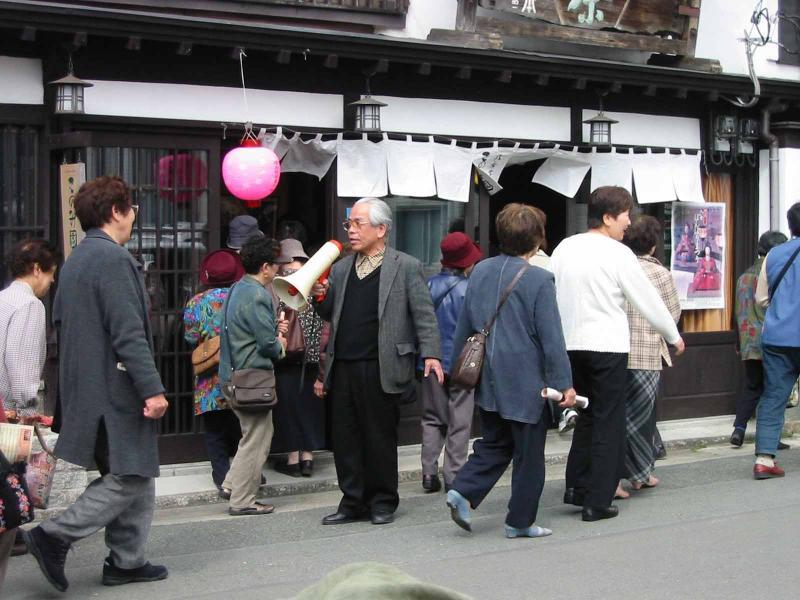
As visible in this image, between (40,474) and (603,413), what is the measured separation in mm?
3319

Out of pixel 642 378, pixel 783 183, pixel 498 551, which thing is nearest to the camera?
pixel 498 551

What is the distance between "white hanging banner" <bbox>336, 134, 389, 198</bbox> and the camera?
9430 mm

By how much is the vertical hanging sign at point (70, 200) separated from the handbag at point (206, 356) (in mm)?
1176

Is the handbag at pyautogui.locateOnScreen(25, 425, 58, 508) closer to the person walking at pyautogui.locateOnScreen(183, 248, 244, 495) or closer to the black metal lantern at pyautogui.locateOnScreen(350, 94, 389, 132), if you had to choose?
the person walking at pyautogui.locateOnScreen(183, 248, 244, 495)

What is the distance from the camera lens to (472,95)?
1026cm

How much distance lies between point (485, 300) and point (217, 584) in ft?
7.22

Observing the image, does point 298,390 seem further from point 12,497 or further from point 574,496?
point 12,497

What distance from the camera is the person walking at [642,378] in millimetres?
7594

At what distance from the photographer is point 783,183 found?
38.7ft

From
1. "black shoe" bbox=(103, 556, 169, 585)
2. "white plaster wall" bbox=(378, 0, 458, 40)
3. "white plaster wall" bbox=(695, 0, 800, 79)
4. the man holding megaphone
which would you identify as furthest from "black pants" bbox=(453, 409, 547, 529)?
"white plaster wall" bbox=(695, 0, 800, 79)

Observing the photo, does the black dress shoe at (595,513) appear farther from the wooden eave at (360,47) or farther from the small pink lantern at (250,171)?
the wooden eave at (360,47)

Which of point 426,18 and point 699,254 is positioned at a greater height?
point 426,18

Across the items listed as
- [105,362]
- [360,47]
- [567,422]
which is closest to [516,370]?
[105,362]

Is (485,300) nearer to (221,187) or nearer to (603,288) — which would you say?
(603,288)
